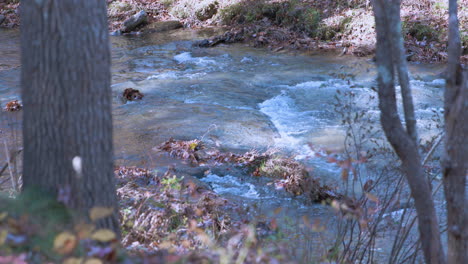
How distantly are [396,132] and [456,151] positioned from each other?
442mm

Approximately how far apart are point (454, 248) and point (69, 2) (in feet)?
10.4

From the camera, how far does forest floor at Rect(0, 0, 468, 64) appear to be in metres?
14.4

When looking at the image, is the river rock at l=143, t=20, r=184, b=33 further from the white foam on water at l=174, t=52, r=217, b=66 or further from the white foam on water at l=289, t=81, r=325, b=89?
the white foam on water at l=289, t=81, r=325, b=89

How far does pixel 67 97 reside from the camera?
311 centimetres

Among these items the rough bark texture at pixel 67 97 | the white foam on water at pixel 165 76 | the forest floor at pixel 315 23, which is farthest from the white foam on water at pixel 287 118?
the rough bark texture at pixel 67 97

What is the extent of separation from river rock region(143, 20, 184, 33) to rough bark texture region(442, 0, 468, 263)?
1606 cm

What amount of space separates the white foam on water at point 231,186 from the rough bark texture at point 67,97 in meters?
3.59

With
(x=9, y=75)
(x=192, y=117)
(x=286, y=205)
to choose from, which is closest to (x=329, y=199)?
(x=286, y=205)

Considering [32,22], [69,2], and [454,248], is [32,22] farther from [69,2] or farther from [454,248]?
[454,248]

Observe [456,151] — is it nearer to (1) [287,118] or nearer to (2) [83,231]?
(2) [83,231]

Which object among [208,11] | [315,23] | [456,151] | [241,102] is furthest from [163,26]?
[456,151]

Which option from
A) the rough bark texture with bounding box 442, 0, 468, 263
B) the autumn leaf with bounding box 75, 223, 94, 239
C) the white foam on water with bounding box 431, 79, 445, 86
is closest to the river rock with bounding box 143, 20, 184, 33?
the white foam on water with bounding box 431, 79, 445, 86

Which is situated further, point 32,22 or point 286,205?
point 286,205

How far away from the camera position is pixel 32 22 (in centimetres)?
312
